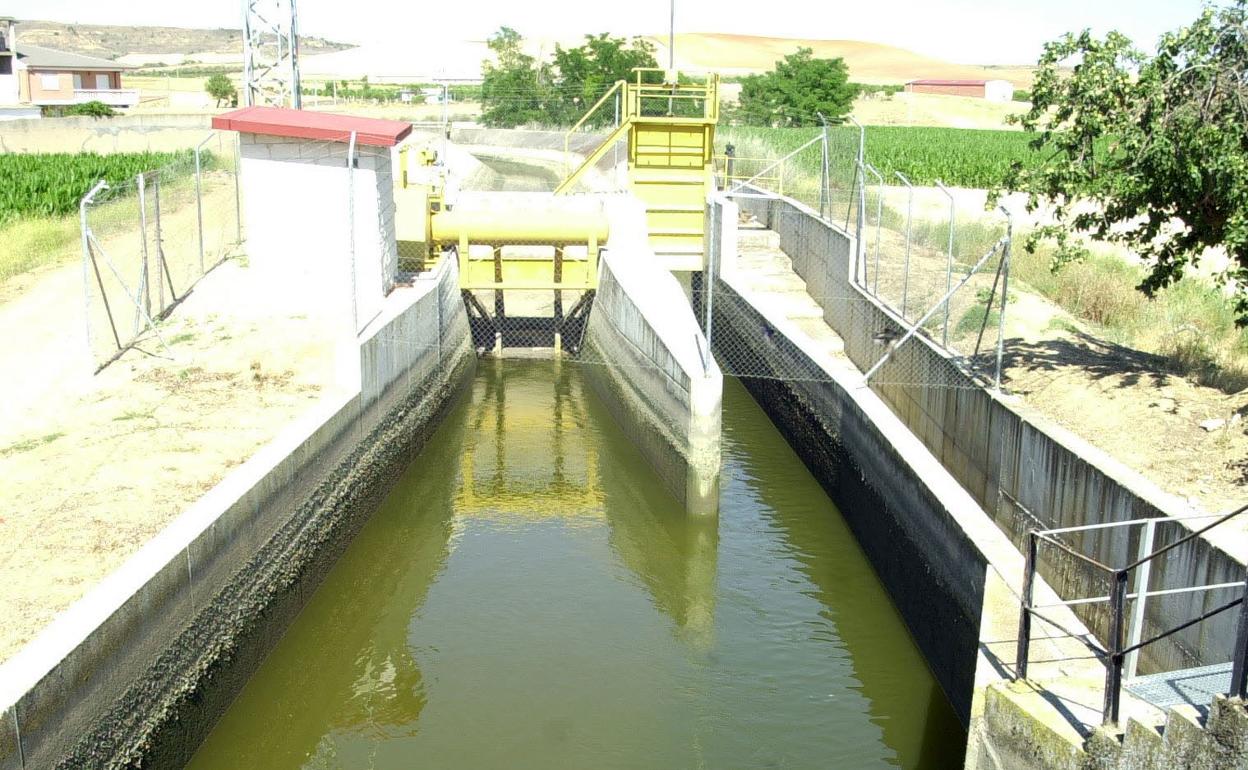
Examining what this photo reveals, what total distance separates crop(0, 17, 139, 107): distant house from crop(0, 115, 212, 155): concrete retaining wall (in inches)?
848

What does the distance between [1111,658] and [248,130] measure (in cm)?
1377

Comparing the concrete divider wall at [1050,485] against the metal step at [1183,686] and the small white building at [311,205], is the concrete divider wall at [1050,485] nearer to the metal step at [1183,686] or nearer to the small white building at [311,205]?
the metal step at [1183,686]

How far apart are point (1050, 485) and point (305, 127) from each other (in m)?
11.1

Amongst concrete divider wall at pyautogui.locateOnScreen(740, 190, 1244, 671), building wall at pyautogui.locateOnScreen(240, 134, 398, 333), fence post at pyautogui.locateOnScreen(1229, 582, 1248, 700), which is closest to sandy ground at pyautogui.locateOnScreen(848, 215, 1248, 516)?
concrete divider wall at pyautogui.locateOnScreen(740, 190, 1244, 671)

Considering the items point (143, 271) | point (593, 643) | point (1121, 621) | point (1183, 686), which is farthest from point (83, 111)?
point (1183, 686)

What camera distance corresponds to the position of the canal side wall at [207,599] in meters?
6.75

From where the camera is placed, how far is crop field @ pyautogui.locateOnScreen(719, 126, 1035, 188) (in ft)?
103

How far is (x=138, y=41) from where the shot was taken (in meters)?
184

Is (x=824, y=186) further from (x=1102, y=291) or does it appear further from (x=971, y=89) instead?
(x=971, y=89)

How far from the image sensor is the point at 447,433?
56.6 ft

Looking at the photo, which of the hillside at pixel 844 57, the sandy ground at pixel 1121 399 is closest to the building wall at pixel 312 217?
the sandy ground at pixel 1121 399

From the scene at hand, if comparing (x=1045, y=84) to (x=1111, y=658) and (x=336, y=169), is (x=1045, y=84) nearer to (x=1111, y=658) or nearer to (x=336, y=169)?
(x=1111, y=658)

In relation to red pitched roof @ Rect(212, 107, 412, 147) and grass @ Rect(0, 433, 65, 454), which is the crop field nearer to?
red pitched roof @ Rect(212, 107, 412, 147)

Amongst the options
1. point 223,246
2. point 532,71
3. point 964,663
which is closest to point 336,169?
point 223,246
